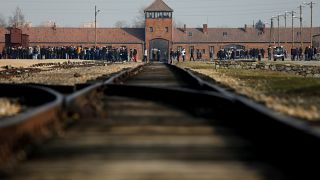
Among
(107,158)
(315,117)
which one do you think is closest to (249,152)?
(107,158)

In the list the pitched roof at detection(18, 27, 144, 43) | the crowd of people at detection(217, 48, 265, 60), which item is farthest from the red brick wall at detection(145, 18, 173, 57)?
the crowd of people at detection(217, 48, 265, 60)

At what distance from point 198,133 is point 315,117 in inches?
82.2

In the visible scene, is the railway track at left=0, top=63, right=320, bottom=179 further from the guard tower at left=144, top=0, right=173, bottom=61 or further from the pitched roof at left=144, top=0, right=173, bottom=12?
the pitched roof at left=144, top=0, right=173, bottom=12

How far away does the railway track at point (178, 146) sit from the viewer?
3898 mm

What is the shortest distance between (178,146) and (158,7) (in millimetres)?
120028

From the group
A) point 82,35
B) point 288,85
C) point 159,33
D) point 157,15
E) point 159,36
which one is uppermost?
point 157,15

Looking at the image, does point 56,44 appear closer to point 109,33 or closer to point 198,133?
point 109,33

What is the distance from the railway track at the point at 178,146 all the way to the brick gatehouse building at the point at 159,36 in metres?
109

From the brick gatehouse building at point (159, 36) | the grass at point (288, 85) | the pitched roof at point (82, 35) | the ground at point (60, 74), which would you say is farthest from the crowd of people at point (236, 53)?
the grass at point (288, 85)

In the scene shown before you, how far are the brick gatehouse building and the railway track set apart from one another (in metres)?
109

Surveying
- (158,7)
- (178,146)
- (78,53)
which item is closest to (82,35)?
(158,7)

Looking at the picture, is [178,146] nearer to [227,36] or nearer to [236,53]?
[236,53]

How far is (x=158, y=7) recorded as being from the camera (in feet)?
406

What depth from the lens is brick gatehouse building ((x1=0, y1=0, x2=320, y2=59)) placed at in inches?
4702
